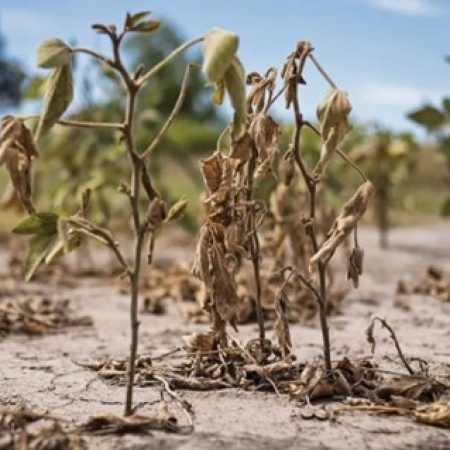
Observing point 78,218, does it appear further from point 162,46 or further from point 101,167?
point 162,46

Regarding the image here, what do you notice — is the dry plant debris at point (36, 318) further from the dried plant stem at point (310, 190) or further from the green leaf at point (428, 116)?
the green leaf at point (428, 116)

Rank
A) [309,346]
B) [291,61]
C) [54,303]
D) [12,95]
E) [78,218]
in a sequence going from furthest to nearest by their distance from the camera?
[12,95]
[54,303]
[309,346]
[291,61]
[78,218]

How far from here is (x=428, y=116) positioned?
2949 mm

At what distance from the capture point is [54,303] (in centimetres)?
293

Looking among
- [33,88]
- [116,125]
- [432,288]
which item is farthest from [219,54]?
[432,288]

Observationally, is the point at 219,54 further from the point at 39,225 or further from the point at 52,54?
the point at 39,225

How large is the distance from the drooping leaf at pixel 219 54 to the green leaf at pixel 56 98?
21cm

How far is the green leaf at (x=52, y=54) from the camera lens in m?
1.37

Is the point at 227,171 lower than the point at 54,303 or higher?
higher

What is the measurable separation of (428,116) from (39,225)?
5.66 ft

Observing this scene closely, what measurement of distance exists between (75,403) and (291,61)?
0.65 m

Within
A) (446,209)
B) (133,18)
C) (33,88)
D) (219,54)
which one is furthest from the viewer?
(446,209)

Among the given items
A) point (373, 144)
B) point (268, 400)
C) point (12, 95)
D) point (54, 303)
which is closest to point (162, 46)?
point (12, 95)

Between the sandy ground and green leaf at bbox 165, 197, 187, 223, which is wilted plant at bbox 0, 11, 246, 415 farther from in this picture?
the sandy ground
